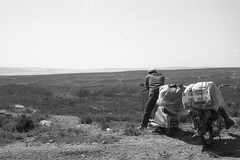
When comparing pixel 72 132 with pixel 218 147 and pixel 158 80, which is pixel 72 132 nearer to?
pixel 158 80

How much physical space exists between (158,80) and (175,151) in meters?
2.69

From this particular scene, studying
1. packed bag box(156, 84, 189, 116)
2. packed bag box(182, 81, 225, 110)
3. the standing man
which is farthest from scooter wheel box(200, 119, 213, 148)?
the standing man

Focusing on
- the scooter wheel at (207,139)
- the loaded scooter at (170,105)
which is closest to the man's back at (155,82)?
the loaded scooter at (170,105)

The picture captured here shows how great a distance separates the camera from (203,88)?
20.1 feet

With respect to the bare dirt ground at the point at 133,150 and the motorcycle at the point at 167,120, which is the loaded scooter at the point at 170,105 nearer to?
the motorcycle at the point at 167,120

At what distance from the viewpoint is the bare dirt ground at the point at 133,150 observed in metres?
5.97

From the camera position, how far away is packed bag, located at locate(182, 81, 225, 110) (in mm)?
6020

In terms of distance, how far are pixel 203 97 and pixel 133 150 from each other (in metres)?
2.08

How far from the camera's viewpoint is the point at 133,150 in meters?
6.42

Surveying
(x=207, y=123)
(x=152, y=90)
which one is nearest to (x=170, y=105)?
(x=152, y=90)

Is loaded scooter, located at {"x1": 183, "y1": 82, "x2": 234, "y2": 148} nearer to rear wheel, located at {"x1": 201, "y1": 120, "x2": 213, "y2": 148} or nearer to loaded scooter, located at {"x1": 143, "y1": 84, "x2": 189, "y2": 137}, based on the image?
rear wheel, located at {"x1": 201, "y1": 120, "x2": 213, "y2": 148}

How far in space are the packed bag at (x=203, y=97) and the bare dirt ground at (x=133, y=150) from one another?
1035 mm

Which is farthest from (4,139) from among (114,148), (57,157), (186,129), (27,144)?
(186,129)

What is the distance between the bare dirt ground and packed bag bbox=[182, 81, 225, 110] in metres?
1.03
